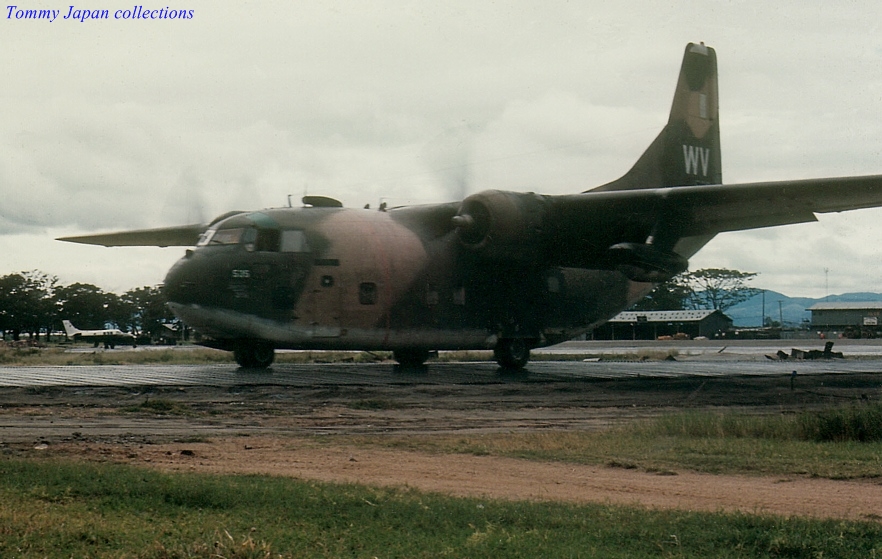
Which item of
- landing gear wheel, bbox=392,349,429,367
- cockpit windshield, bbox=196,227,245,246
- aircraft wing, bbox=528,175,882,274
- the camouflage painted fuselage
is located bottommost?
landing gear wheel, bbox=392,349,429,367

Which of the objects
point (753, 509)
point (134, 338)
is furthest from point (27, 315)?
point (753, 509)

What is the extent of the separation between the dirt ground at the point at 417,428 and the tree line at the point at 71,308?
67.6 meters

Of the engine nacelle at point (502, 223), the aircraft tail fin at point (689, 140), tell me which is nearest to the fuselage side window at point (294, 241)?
the engine nacelle at point (502, 223)

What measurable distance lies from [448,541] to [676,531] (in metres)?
1.86

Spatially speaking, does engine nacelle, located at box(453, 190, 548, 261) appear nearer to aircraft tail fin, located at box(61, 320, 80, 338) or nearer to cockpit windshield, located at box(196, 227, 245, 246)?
cockpit windshield, located at box(196, 227, 245, 246)

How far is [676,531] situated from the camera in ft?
24.5

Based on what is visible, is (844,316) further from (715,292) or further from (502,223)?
(502,223)

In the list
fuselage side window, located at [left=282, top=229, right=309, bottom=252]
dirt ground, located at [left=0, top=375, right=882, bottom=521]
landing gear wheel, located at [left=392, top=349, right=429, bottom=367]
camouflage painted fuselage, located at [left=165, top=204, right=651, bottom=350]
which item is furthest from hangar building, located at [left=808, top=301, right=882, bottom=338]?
fuselage side window, located at [left=282, top=229, right=309, bottom=252]

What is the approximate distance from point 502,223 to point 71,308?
311 feet

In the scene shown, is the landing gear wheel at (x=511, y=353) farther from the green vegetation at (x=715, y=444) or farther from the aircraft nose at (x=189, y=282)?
the green vegetation at (x=715, y=444)

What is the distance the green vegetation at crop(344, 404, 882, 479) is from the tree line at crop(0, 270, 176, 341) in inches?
2915

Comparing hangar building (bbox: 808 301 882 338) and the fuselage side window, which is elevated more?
the fuselage side window

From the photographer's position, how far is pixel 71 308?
109 m

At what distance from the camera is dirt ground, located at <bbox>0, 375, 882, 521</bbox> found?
962 centimetres
